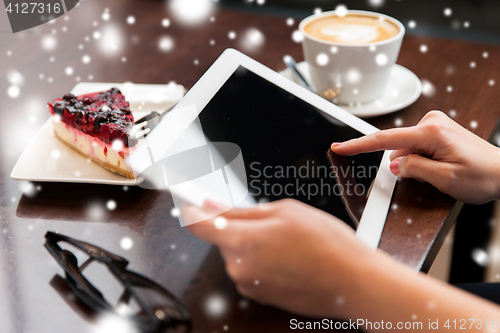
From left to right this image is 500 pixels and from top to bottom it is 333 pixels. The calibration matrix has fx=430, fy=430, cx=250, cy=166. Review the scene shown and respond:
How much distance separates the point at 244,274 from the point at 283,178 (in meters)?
0.16

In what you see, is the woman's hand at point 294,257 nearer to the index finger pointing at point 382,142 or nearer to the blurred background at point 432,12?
the index finger pointing at point 382,142

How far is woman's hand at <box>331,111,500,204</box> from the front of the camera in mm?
554

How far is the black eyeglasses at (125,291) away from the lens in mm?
390

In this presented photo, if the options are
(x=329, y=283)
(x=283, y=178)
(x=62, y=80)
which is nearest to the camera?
(x=329, y=283)

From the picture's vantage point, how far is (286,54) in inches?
39.6

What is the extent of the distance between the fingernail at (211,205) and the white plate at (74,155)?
0.60 ft

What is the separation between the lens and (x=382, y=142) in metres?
0.57

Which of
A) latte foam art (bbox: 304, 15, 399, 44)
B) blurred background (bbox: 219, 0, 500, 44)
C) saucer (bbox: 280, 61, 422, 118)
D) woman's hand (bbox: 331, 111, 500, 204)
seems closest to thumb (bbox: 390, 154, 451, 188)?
woman's hand (bbox: 331, 111, 500, 204)

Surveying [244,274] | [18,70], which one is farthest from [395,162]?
[18,70]

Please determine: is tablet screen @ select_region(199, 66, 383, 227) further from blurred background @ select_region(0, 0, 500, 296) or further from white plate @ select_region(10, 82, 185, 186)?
blurred background @ select_region(0, 0, 500, 296)

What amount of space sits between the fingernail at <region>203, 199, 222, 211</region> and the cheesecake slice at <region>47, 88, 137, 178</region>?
0.72 feet

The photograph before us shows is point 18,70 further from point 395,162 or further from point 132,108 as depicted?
point 395,162

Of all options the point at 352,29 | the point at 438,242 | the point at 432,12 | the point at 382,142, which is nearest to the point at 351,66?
the point at 352,29

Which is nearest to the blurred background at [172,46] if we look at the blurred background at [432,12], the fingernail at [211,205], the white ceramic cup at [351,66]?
the blurred background at [432,12]
